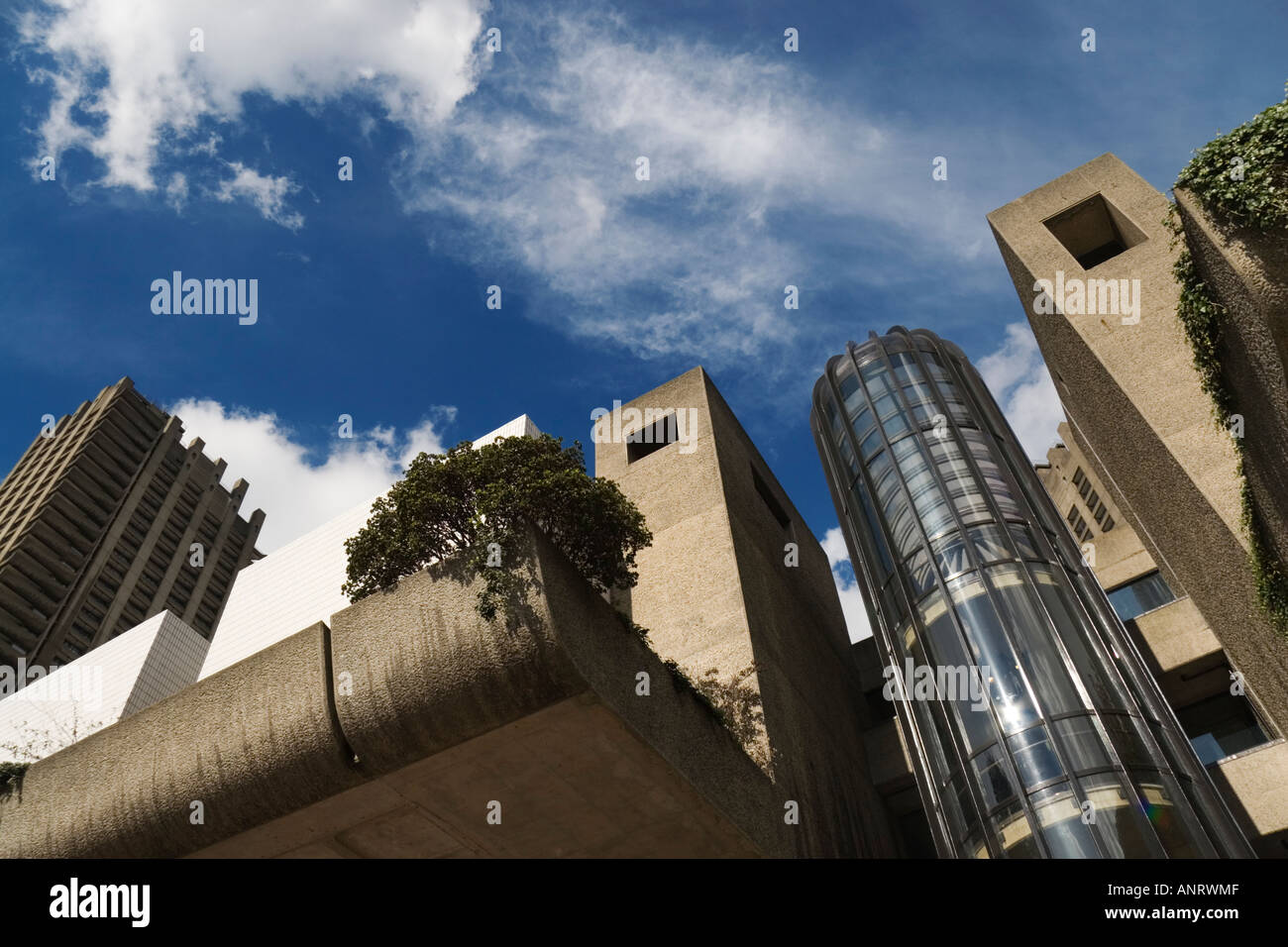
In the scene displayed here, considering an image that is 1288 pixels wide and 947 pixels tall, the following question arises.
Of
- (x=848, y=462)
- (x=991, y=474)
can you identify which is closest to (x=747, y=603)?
(x=991, y=474)

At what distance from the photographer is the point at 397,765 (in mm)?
9453

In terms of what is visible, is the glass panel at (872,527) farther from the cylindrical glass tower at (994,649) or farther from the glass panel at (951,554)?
the glass panel at (951,554)

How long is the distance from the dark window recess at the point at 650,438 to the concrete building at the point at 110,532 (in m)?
36.6

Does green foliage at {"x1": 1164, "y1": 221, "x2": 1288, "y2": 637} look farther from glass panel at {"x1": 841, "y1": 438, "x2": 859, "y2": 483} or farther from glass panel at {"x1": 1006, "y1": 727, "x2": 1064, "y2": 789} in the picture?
glass panel at {"x1": 841, "y1": 438, "x2": 859, "y2": 483}

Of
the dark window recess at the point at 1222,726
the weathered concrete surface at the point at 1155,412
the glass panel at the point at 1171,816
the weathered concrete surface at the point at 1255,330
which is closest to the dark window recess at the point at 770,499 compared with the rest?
the weathered concrete surface at the point at 1155,412

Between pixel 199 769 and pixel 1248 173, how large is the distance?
11581 mm

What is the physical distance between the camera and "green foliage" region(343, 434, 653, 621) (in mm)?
10594

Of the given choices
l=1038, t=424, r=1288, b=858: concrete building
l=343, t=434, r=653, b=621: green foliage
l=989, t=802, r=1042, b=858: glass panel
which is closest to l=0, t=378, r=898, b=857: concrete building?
l=343, t=434, r=653, b=621: green foliage

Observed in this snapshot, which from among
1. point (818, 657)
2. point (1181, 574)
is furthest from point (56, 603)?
point (1181, 574)

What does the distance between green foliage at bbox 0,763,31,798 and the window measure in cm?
2593

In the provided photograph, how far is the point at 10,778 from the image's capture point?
11.3 meters

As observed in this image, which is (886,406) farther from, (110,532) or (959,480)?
(110,532)
